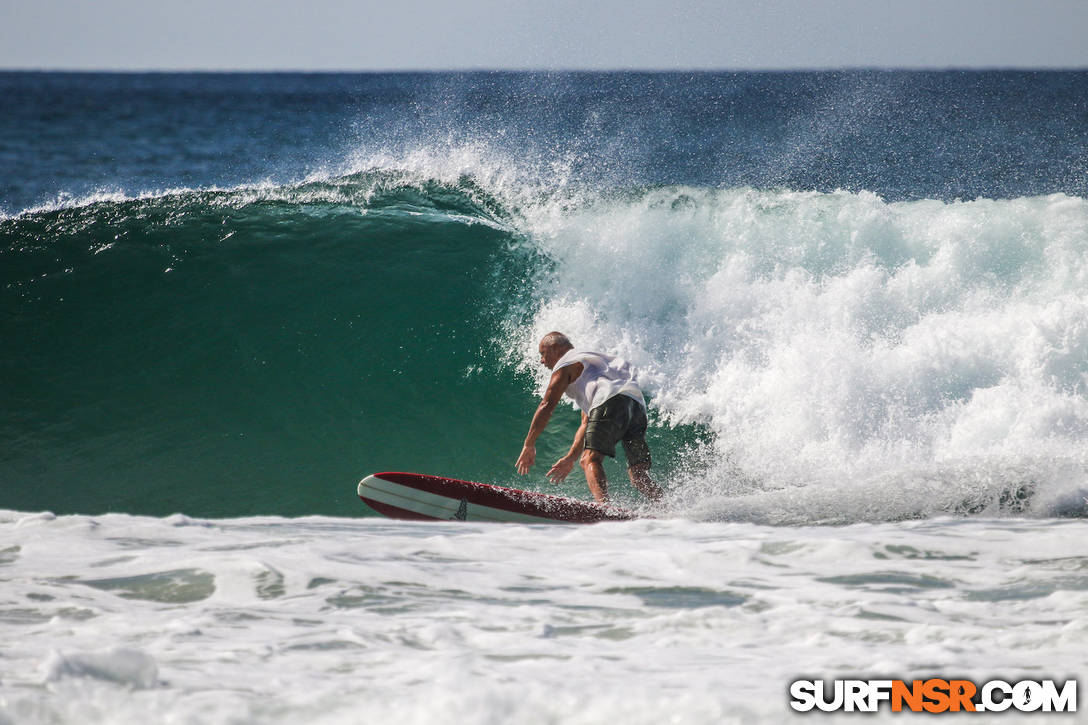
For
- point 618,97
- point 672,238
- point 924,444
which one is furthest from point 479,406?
point 618,97

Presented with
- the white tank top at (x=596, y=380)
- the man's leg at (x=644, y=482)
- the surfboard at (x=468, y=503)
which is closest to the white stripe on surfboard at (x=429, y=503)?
the surfboard at (x=468, y=503)

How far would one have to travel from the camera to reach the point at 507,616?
3.72 meters

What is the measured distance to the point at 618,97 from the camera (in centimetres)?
4041

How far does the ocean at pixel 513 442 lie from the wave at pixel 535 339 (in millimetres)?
34

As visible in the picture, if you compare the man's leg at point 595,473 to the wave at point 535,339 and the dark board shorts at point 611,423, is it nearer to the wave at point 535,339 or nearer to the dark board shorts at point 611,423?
the dark board shorts at point 611,423

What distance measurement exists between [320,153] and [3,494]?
20.8 meters

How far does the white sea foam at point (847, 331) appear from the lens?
6539mm

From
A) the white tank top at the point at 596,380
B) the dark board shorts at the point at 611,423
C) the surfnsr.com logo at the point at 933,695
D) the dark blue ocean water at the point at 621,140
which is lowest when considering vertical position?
the surfnsr.com logo at the point at 933,695

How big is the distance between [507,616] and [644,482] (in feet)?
8.32

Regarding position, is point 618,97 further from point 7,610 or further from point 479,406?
point 7,610

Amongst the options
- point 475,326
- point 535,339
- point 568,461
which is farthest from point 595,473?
point 475,326

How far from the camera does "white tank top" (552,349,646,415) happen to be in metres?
6.00

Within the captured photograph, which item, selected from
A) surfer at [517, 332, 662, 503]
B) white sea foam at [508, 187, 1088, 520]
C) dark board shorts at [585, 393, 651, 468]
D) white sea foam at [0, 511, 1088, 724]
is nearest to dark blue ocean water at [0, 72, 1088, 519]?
white sea foam at [508, 187, 1088, 520]

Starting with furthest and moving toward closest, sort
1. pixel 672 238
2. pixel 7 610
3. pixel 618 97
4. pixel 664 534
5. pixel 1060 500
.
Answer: pixel 618 97
pixel 672 238
pixel 1060 500
pixel 664 534
pixel 7 610
